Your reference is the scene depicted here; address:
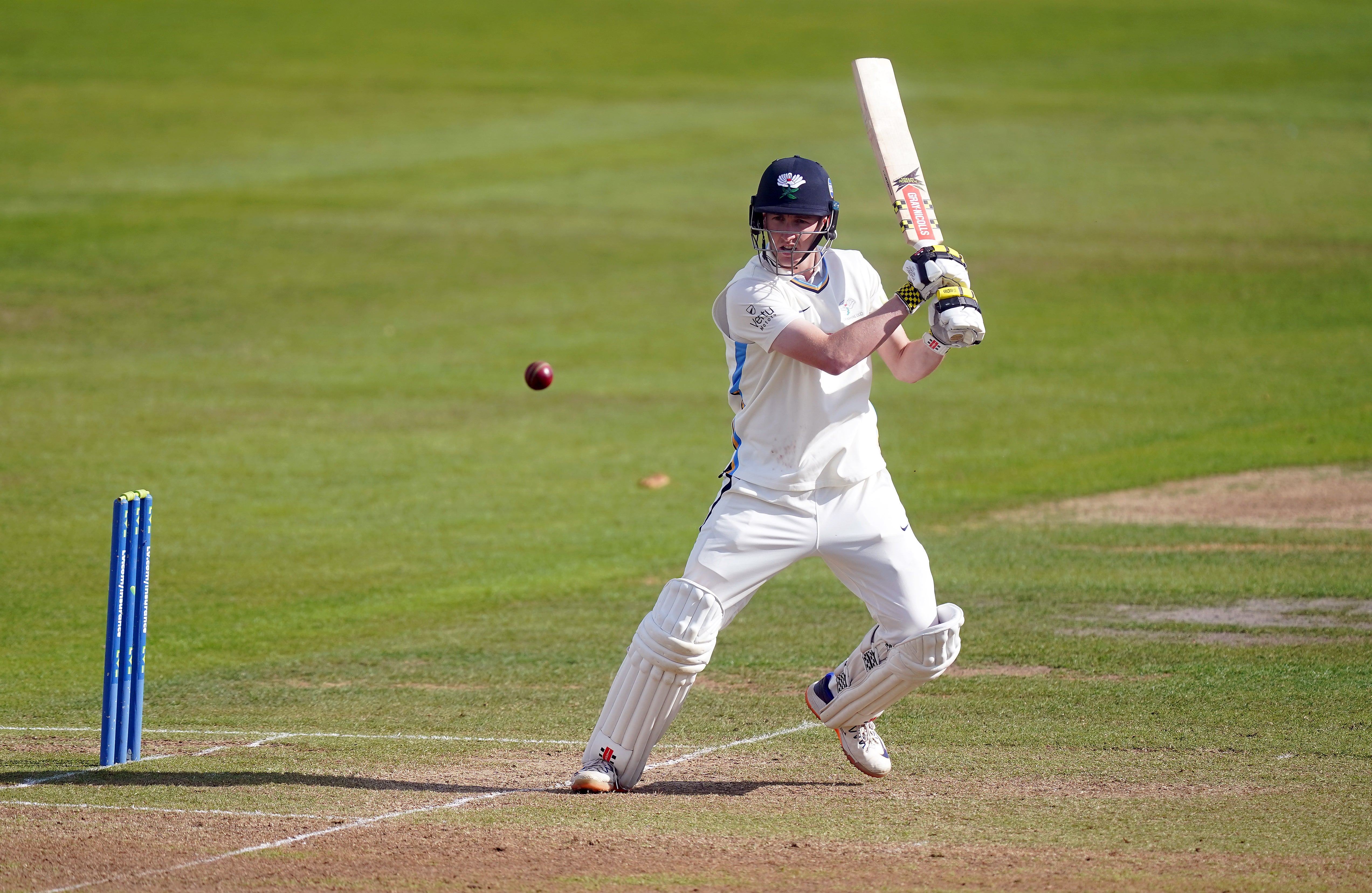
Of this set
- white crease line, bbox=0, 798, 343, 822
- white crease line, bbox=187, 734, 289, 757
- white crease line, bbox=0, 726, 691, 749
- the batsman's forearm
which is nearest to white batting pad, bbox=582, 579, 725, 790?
white crease line, bbox=0, 726, 691, 749

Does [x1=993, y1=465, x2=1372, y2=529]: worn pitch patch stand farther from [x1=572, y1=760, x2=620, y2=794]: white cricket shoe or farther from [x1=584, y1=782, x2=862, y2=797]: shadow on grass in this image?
[x1=572, y1=760, x2=620, y2=794]: white cricket shoe

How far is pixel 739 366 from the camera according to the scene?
6352 mm

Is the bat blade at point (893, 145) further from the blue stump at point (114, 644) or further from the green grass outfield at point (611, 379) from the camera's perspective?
the blue stump at point (114, 644)

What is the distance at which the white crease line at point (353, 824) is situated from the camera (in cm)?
512

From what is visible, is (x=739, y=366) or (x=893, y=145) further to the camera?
(x=893, y=145)

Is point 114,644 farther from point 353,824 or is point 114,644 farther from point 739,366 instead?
point 739,366

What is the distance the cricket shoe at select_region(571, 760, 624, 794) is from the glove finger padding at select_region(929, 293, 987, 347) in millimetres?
1953

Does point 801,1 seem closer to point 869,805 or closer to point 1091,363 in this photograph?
point 1091,363

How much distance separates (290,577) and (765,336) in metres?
6.15

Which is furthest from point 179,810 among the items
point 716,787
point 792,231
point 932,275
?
point 932,275

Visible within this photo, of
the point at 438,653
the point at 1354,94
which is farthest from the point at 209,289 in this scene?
the point at 1354,94

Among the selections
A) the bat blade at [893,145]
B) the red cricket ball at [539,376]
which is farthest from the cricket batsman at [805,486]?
the red cricket ball at [539,376]

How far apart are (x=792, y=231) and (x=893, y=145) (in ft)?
2.92

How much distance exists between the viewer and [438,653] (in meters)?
9.33
